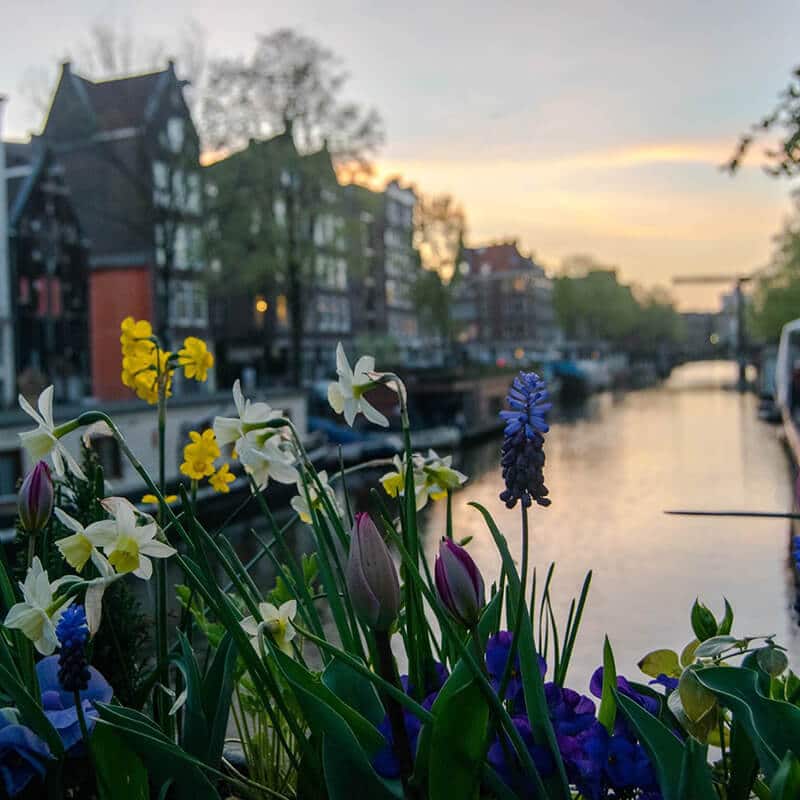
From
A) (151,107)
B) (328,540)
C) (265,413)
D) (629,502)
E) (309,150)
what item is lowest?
(629,502)

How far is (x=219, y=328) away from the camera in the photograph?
40344 mm

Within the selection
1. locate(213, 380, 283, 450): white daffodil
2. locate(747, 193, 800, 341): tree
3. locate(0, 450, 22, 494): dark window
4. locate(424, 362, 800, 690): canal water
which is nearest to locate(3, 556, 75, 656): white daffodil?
locate(213, 380, 283, 450): white daffodil

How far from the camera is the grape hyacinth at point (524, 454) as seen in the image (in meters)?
1.51

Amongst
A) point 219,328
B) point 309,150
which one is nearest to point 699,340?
point 219,328

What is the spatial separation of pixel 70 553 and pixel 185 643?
25 centimetres

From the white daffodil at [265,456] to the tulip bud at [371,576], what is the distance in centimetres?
66

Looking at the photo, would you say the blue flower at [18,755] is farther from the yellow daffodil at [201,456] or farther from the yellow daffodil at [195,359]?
the yellow daffodil at [195,359]

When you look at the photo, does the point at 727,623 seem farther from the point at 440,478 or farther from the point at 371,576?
the point at 371,576

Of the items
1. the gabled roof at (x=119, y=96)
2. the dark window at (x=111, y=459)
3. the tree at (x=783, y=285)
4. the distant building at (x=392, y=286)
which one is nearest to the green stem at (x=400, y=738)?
the dark window at (x=111, y=459)

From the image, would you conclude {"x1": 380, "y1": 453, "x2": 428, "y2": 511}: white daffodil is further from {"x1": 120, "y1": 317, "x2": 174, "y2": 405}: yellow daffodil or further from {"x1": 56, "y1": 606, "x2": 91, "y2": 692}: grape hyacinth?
{"x1": 56, "y1": 606, "x2": 91, "y2": 692}: grape hyacinth

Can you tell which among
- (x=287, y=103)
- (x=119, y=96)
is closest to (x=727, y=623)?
(x=287, y=103)

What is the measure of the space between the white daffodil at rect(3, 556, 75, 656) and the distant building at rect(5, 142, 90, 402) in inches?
1141

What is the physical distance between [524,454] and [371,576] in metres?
0.32

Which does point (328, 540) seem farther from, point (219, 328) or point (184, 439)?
point (219, 328)
